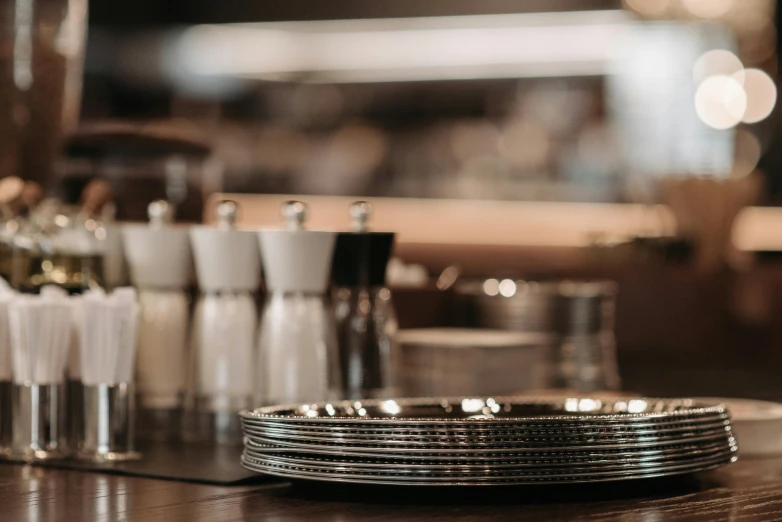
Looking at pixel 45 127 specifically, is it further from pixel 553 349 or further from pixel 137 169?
pixel 553 349

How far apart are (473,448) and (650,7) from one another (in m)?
5.10

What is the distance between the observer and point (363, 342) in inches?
56.8

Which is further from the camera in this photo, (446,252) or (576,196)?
(576,196)

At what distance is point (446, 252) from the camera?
5.72 meters

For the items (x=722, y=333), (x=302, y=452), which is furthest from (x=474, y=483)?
(x=722, y=333)

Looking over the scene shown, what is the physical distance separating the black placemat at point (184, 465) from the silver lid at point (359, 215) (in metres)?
0.30

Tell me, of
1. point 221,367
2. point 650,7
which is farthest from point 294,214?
point 650,7

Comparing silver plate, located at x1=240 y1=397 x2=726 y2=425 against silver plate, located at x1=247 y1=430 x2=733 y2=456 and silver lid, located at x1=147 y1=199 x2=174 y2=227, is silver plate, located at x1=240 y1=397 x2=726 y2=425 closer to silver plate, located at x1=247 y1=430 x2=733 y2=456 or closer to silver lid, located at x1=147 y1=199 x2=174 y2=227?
silver plate, located at x1=247 y1=430 x2=733 y2=456

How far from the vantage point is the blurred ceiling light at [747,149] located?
645 cm

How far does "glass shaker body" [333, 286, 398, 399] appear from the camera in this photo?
1.44 meters

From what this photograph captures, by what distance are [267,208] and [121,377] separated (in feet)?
18.2

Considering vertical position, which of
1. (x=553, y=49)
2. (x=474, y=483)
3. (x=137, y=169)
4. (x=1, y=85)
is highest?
(x=553, y=49)

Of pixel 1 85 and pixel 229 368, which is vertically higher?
pixel 1 85

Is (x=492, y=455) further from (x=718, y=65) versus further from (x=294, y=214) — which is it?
(x=718, y=65)
